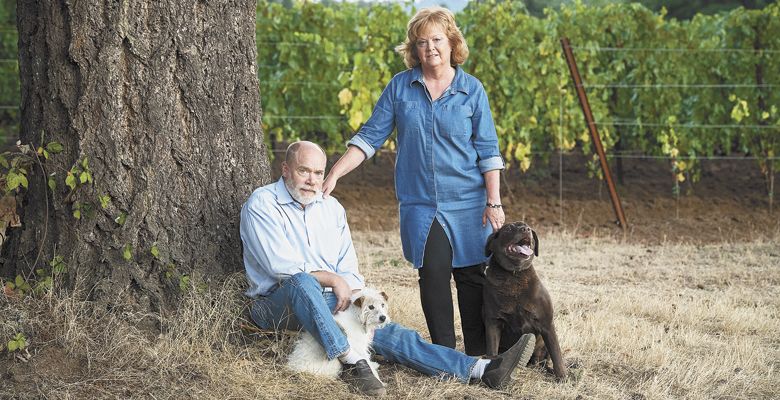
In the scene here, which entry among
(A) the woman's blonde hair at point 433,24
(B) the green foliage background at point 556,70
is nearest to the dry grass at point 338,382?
(A) the woman's blonde hair at point 433,24

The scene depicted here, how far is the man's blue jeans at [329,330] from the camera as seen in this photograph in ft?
14.4

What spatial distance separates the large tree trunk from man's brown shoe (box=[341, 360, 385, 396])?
90 cm

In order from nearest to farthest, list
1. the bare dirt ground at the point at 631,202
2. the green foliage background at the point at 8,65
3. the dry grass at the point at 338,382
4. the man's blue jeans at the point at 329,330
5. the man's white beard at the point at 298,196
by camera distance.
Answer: the dry grass at the point at 338,382, the man's blue jeans at the point at 329,330, the man's white beard at the point at 298,196, the bare dirt ground at the point at 631,202, the green foliage background at the point at 8,65

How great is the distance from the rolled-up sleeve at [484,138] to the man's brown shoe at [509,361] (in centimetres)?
94

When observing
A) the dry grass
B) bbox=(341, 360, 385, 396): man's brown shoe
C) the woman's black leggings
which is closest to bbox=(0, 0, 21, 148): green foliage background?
the dry grass

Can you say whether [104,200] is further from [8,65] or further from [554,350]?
[8,65]

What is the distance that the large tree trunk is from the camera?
455cm

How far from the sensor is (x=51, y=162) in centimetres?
461

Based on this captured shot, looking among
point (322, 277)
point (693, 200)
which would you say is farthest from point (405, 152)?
point (693, 200)

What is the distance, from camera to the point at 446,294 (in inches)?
197

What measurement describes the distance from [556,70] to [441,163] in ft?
21.6

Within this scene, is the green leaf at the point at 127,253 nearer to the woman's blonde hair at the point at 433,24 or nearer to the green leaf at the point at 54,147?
the green leaf at the point at 54,147

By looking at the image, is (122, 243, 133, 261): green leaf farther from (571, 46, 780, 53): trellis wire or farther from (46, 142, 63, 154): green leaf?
(571, 46, 780, 53): trellis wire

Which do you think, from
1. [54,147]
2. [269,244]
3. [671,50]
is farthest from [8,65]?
[269,244]
